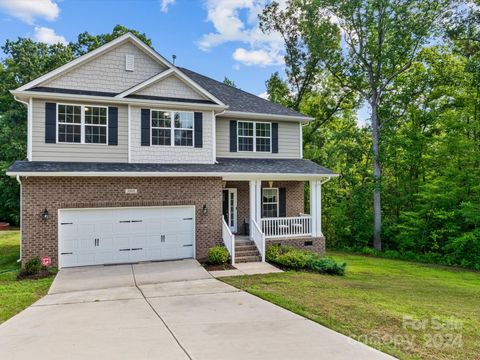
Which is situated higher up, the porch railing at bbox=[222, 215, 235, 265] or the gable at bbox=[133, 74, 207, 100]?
the gable at bbox=[133, 74, 207, 100]

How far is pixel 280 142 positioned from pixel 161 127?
242 inches

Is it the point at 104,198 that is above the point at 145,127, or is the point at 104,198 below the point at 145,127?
below

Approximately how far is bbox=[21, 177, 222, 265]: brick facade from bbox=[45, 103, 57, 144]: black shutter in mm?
1659

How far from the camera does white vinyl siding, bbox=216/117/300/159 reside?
15.6 metres

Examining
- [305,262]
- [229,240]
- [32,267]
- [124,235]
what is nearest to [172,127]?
[124,235]

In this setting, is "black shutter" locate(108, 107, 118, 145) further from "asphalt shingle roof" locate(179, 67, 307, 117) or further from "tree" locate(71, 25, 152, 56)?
"tree" locate(71, 25, 152, 56)

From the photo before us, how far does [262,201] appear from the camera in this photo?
16.2 metres

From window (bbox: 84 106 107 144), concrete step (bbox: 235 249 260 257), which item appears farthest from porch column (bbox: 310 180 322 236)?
window (bbox: 84 106 107 144)

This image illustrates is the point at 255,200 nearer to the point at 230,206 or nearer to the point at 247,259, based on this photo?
the point at 230,206

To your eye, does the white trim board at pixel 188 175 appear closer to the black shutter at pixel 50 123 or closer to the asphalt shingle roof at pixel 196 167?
the asphalt shingle roof at pixel 196 167

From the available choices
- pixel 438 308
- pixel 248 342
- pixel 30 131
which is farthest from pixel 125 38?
pixel 438 308

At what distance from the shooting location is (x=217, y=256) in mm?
12414

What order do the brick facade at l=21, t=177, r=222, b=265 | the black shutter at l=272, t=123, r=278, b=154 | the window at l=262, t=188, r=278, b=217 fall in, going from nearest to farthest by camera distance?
the brick facade at l=21, t=177, r=222, b=265, the window at l=262, t=188, r=278, b=217, the black shutter at l=272, t=123, r=278, b=154

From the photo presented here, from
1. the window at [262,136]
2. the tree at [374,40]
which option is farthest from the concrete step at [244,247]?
the tree at [374,40]
